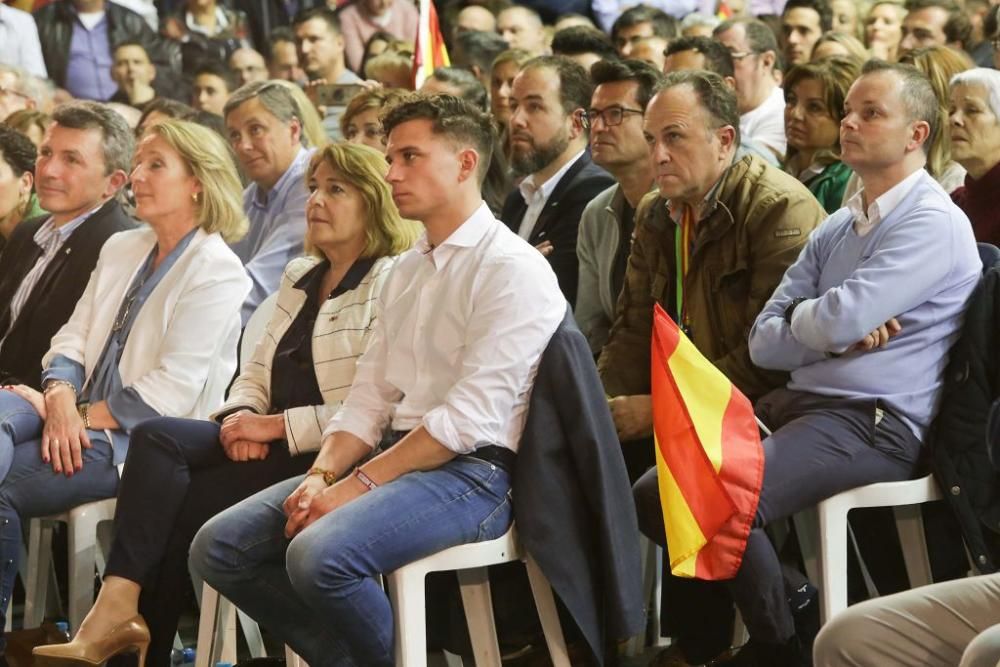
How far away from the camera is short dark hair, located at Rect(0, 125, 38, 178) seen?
5.43m

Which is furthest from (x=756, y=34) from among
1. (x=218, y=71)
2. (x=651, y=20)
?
(x=218, y=71)

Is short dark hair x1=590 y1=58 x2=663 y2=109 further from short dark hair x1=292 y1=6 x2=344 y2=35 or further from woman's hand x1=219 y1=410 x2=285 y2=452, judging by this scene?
short dark hair x1=292 y1=6 x2=344 y2=35

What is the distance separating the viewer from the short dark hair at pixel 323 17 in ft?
28.5

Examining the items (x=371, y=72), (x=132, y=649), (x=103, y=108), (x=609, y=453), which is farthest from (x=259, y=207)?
(x=609, y=453)

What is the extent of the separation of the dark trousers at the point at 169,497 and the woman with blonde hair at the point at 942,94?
1841 millimetres

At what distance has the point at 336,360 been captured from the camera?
12.6ft

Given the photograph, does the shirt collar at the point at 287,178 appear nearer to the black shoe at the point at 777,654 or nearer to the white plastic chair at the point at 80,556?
the white plastic chair at the point at 80,556

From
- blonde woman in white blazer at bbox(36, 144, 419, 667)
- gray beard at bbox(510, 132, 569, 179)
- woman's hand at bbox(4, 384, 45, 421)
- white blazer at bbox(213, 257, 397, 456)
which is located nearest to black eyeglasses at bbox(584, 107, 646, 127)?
gray beard at bbox(510, 132, 569, 179)

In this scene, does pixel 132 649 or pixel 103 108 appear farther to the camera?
pixel 103 108

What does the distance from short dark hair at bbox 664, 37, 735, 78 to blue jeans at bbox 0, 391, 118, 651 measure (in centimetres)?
272

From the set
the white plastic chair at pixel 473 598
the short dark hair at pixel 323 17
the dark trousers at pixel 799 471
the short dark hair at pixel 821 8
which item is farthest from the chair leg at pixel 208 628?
the short dark hair at pixel 323 17

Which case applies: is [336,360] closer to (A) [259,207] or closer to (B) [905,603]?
(B) [905,603]

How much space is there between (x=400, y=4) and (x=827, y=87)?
4.81 m

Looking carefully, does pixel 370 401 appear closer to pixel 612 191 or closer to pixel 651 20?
pixel 612 191
